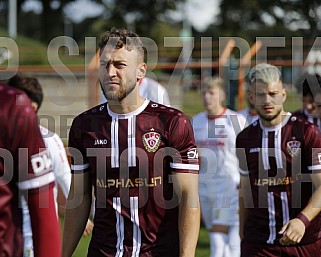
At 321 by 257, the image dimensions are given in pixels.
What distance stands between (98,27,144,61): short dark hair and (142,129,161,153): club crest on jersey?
0.45m

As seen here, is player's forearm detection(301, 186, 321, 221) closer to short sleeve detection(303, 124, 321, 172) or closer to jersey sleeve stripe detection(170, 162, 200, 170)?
short sleeve detection(303, 124, 321, 172)

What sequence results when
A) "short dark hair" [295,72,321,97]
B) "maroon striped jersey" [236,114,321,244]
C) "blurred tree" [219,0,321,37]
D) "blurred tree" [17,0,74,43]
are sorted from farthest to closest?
"blurred tree" [17,0,74,43]
"blurred tree" [219,0,321,37]
"short dark hair" [295,72,321,97]
"maroon striped jersey" [236,114,321,244]

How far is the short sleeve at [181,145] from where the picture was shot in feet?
12.5

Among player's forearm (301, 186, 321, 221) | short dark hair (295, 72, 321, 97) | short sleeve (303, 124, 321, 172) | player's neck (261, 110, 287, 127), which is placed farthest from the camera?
short dark hair (295, 72, 321, 97)

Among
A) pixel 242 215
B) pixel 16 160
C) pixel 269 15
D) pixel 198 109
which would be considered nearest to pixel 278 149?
pixel 242 215

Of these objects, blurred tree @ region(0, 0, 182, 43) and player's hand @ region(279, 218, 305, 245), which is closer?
player's hand @ region(279, 218, 305, 245)

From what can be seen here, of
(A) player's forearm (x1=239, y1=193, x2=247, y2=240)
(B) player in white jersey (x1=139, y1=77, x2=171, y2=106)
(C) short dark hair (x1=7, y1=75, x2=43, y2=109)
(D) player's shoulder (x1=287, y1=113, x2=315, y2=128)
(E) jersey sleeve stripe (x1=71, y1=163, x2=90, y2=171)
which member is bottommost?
(A) player's forearm (x1=239, y1=193, x2=247, y2=240)

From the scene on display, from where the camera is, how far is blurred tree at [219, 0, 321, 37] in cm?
3266

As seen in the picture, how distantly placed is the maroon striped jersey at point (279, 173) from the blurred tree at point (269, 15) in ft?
82.0

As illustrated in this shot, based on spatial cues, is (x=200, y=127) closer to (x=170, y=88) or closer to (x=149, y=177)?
(x=149, y=177)

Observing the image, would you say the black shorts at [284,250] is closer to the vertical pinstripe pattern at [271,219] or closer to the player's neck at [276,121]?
the vertical pinstripe pattern at [271,219]

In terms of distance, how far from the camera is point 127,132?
3.87 metres

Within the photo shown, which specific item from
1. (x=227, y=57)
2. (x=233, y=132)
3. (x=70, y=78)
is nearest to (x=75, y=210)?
(x=233, y=132)

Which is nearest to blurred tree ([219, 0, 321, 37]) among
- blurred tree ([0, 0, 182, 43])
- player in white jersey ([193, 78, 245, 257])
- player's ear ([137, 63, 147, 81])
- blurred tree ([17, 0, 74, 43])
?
blurred tree ([0, 0, 182, 43])
